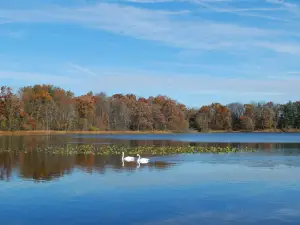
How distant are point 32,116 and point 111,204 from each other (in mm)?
83698

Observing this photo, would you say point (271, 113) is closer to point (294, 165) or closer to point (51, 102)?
point (51, 102)

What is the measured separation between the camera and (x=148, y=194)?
1714 centimetres

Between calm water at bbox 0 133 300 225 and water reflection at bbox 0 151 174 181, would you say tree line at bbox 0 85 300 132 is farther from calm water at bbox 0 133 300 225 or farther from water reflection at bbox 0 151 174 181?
calm water at bbox 0 133 300 225

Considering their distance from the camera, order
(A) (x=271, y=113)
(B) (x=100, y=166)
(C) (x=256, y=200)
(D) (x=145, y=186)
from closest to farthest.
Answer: (C) (x=256, y=200), (D) (x=145, y=186), (B) (x=100, y=166), (A) (x=271, y=113)

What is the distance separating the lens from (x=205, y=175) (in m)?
22.7

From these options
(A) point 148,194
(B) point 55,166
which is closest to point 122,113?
(B) point 55,166

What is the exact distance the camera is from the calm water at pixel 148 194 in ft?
43.7

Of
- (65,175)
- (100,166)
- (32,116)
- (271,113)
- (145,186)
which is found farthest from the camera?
(271,113)

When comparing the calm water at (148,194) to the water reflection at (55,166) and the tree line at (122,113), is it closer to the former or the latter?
the water reflection at (55,166)

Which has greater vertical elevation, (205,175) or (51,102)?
(51,102)

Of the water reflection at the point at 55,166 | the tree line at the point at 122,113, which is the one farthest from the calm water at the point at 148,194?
the tree line at the point at 122,113

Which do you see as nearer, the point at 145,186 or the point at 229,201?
the point at 229,201

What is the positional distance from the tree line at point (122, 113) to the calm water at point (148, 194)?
67.8 metres

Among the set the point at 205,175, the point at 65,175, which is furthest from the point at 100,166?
the point at 205,175
